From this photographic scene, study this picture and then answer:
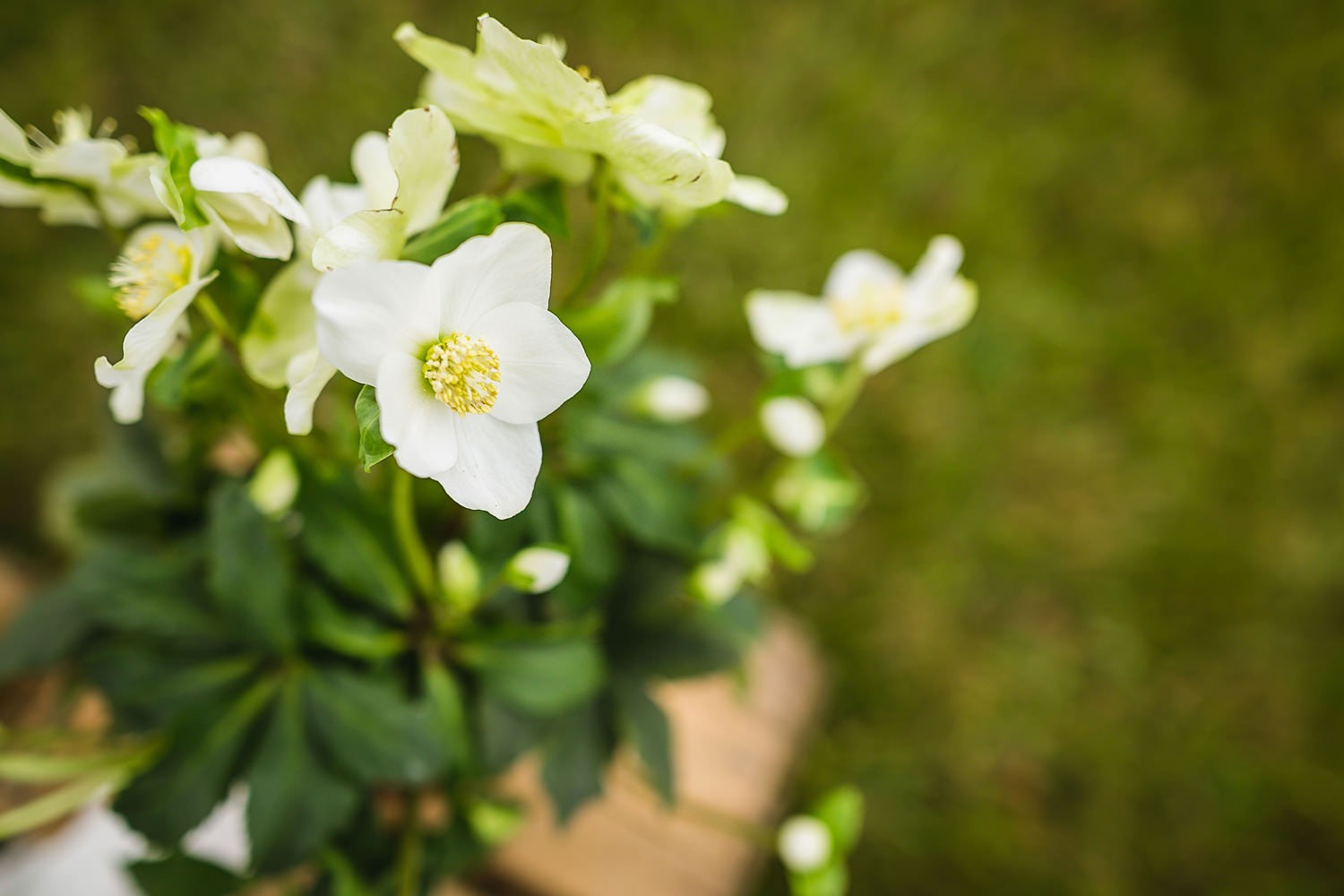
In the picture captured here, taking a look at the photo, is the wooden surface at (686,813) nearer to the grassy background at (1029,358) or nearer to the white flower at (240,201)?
the grassy background at (1029,358)

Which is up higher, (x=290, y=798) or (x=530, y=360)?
(x=530, y=360)

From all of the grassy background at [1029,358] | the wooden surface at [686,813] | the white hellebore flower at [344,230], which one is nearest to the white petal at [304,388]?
the white hellebore flower at [344,230]

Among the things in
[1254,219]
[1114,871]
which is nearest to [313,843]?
[1114,871]

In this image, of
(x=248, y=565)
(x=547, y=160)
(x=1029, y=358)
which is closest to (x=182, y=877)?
(x=248, y=565)

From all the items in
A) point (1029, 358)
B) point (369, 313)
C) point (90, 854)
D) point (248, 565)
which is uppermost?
point (1029, 358)

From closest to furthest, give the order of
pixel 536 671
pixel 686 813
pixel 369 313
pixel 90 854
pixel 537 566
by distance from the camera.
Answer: pixel 369 313
pixel 537 566
pixel 536 671
pixel 90 854
pixel 686 813

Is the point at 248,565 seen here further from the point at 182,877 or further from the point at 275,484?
the point at 182,877

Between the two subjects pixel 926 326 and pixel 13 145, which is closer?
pixel 13 145
